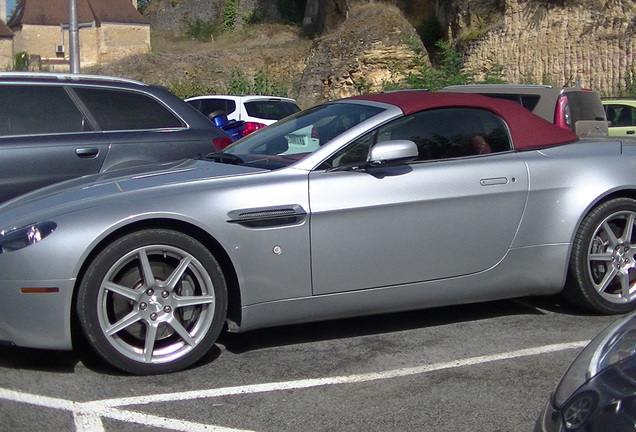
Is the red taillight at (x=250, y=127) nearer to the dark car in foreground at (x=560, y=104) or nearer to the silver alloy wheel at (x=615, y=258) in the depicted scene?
the dark car in foreground at (x=560, y=104)

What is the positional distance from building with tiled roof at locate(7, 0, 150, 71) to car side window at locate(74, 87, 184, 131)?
57132mm

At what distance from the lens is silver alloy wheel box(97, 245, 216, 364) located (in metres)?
4.39

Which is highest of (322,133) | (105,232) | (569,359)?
(322,133)

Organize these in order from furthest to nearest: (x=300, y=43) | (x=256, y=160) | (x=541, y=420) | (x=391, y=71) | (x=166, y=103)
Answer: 1. (x=300, y=43)
2. (x=391, y=71)
3. (x=166, y=103)
4. (x=256, y=160)
5. (x=541, y=420)

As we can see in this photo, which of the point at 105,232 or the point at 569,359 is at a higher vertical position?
the point at 105,232

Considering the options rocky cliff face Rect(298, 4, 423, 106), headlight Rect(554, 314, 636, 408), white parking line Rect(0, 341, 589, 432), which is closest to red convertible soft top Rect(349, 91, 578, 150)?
white parking line Rect(0, 341, 589, 432)

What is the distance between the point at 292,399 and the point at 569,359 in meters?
1.69

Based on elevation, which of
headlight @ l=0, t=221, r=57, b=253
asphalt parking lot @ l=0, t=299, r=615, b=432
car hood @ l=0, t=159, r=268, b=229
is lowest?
Result: asphalt parking lot @ l=0, t=299, r=615, b=432

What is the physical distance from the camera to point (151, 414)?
12.9 ft

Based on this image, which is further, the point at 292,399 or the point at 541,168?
the point at 541,168

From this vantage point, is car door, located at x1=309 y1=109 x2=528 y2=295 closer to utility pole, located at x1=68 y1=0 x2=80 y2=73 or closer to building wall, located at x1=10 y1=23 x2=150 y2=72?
utility pole, located at x1=68 y1=0 x2=80 y2=73

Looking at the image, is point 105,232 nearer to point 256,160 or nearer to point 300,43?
point 256,160

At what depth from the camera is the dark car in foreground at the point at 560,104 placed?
11438mm

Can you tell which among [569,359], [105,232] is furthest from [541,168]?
[105,232]
